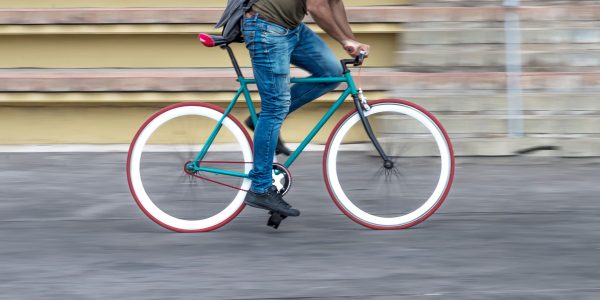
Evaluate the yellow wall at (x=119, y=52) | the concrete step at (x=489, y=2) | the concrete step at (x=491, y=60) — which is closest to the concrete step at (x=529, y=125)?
the concrete step at (x=491, y=60)

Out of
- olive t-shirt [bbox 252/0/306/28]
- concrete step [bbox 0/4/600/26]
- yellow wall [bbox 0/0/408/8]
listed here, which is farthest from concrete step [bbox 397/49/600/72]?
olive t-shirt [bbox 252/0/306/28]

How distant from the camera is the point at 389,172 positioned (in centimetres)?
614

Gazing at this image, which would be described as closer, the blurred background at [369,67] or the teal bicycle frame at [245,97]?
the teal bicycle frame at [245,97]

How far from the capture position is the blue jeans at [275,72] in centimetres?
575

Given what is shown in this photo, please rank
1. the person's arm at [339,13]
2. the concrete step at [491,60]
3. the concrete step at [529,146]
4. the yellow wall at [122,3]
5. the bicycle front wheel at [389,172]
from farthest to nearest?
the yellow wall at [122,3] → the concrete step at [491,60] → the concrete step at [529,146] → the bicycle front wheel at [389,172] → the person's arm at [339,13]

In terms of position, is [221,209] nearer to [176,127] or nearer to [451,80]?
[176,127]

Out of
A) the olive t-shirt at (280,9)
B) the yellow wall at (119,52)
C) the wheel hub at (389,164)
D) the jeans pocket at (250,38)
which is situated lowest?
the yellow wall at (119,52)

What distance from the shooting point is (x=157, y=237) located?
6.04 meters

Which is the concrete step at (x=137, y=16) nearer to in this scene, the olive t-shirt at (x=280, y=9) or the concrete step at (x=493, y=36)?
the concrete step at (x=493, y=36)

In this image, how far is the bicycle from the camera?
6.04 metres

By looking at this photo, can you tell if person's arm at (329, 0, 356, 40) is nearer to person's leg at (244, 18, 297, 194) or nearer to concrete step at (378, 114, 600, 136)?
person's leg at (244, 18, 297, 194)

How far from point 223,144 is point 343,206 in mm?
755

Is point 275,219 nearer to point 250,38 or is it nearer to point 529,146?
point 250,38

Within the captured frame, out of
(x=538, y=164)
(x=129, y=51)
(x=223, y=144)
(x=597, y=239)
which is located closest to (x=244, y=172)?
(x=223, y=144)
